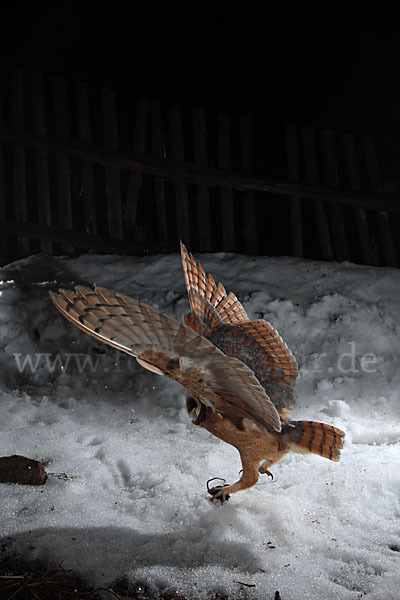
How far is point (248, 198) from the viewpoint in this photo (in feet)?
20.1

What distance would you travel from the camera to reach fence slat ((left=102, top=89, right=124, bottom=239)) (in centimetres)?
598

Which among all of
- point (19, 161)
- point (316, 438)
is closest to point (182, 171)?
point (19, 161)

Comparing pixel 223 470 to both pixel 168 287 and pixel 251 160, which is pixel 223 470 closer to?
pixel 168 287

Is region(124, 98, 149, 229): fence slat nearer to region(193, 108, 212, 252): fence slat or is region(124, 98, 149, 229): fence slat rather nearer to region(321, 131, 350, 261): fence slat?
region(193, 108, 212, 252): fence slat

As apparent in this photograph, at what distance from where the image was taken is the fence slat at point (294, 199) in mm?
6207

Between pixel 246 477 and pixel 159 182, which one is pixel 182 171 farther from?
pixel 246 477

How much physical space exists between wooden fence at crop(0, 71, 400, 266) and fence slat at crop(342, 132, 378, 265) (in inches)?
0.5

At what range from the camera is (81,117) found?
235 inches

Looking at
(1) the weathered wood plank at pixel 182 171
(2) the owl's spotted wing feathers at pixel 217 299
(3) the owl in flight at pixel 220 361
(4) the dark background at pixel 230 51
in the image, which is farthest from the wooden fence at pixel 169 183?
(3) the owl in flight at pixel 220 361

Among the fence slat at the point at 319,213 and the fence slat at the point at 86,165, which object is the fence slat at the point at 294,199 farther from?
the fence slat at the point at 86,165

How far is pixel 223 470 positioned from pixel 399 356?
222 cm

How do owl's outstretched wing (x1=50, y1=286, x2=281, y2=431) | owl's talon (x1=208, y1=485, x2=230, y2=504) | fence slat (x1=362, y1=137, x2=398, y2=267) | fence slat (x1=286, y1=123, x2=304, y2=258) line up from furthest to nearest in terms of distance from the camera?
fence slat (x1=362, y1=137, x2=398, y2=267) < fence slat (x1=286, y1=123, x2=304, y2=258) < owl's talon (x1=208, y1=485, x2=230, y2=504) < owl's outstretched wing (x1=50, y1=286, x2=281, y2=431)

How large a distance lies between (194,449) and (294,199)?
3755mm

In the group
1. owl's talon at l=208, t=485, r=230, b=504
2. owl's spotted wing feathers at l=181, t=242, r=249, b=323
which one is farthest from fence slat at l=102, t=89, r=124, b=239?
owl's talon at l=208, t=485, r=230, b=504
